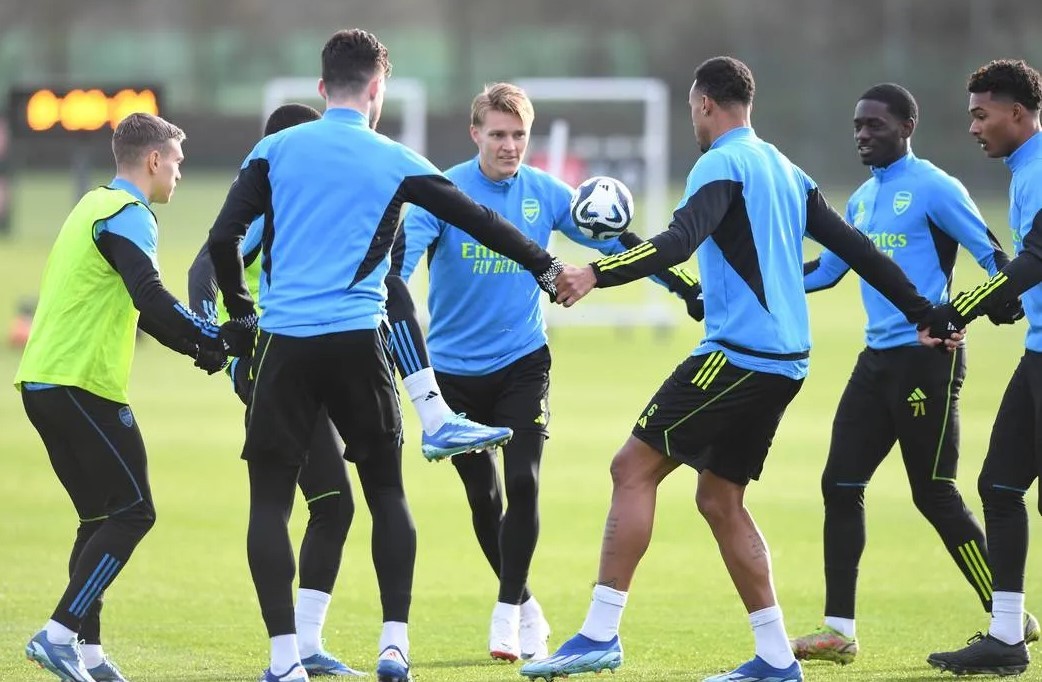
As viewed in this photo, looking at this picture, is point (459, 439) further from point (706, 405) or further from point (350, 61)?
point (350, 61)

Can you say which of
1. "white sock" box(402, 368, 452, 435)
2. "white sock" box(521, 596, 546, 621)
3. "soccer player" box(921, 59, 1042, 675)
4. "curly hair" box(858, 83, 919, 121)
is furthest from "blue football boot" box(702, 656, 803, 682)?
"curly hair" box(858, 83, 919, 121)

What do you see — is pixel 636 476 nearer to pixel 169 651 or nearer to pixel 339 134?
pixel 339 134

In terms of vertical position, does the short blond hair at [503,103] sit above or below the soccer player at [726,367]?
above

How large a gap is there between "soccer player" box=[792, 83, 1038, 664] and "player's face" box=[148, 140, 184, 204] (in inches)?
112

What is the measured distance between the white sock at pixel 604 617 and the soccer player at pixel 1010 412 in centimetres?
140

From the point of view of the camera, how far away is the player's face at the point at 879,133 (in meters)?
6.73

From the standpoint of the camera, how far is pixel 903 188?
21.9 feet

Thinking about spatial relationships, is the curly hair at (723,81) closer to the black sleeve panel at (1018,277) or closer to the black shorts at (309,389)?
the black sleeve panel at (1018,277)

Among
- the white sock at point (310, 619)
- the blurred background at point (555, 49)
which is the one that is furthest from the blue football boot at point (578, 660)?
the blurred background at point (555, 49)

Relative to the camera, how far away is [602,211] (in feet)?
20.5

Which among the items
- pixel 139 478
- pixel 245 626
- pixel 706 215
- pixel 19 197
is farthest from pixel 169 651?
pixel 19 197

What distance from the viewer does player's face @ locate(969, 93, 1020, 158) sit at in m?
6.19

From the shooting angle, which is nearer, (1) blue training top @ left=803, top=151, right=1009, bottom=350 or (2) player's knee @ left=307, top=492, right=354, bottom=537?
(2) player's knee @ left=307, top=492, right=354, bottom=537

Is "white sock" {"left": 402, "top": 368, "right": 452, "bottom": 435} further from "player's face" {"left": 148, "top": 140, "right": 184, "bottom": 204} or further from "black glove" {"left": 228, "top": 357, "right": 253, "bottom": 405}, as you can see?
"player's face" {"left": 148, "top": 140, "right": 184, "bottom": 204}
